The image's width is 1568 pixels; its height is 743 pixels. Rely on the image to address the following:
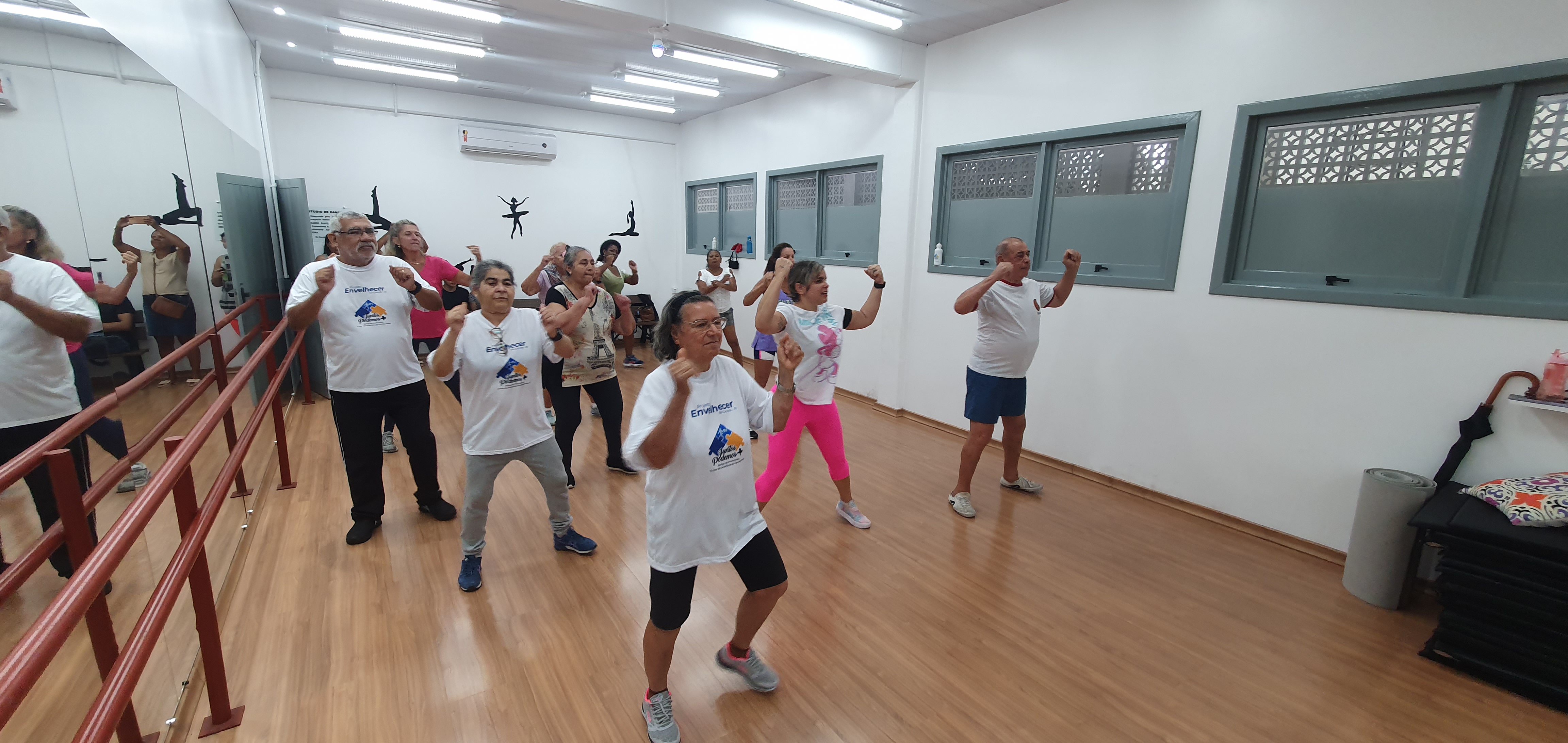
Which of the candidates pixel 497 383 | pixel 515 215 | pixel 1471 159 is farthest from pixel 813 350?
pixel 515 215

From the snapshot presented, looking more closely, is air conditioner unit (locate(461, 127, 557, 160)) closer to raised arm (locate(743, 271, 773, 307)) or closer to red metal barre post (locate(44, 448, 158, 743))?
raised arm (locate(743, 271, 773, 307))

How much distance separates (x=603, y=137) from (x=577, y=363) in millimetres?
6718

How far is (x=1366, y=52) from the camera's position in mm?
3268

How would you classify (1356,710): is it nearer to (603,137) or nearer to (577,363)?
(577,363)

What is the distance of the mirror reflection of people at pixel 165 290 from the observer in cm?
229

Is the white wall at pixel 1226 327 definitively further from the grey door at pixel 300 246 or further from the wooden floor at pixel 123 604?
the grey door at pixel 300 246

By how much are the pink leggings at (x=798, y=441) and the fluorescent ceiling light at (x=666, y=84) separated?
5.21 metres

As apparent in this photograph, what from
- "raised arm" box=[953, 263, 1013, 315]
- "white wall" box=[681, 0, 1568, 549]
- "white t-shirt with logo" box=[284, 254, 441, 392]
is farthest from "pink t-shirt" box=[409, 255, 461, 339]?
"white wall" box=[681, 0, 1568, 549]

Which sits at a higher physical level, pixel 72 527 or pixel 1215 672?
pixel 72 527

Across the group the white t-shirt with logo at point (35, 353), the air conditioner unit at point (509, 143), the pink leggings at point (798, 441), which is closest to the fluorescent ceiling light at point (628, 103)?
the air conditioner unit at point (509, 143)

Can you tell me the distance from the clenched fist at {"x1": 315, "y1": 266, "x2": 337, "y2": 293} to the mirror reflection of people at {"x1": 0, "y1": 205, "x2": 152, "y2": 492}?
0.69 metres

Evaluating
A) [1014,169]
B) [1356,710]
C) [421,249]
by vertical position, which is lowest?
[1356,710]

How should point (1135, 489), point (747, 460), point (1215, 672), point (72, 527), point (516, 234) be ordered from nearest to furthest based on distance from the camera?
point (72, 527)
point (747, 460)
point (1215, 672)
point (1135, 489)
point (516, 234)

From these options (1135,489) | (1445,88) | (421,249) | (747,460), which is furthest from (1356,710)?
(421,249)
